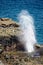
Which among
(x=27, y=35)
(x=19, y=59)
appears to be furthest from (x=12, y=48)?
(x=19, y=59)

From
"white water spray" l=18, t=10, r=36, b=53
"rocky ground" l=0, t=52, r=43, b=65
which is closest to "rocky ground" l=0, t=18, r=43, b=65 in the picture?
"rocky ground" l=0, t=52, r=43, b=65

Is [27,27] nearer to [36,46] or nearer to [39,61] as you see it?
[36,46]

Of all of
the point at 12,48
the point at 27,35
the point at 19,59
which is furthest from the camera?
the point at 27,35

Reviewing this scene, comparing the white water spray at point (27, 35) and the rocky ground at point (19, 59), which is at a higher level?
the white water spray at point (27, 35)

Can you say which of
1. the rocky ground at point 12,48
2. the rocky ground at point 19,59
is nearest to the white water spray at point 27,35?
the rocky ground at point 12,48

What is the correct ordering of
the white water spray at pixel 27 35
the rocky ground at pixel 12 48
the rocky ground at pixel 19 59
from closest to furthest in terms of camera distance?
the rocky ground at pixel 19 59 < the rocky ground at pixel 12 48 < the white water spray at pixel 27 35

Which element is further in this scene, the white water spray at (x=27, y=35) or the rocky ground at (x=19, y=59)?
the white water spray at (x=27, y=35)

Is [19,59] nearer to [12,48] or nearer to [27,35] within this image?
[12,48]

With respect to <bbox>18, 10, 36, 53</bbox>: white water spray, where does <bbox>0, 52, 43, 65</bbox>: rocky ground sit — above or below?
below

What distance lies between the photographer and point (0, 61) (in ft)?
76.5

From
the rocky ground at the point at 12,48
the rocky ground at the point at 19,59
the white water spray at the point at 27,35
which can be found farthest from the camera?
the white water spray at the point at 27,35

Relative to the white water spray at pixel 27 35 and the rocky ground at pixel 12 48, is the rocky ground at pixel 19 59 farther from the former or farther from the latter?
the white water spray at pixel 27 35

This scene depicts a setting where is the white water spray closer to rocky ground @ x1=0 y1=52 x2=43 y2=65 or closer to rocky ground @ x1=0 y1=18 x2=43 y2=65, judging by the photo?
rocky ground @ x1=0 y1=18 x2=43 y2=65

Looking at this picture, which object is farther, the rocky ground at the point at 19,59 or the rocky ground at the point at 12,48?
the rocky ground at the point at 12,48
